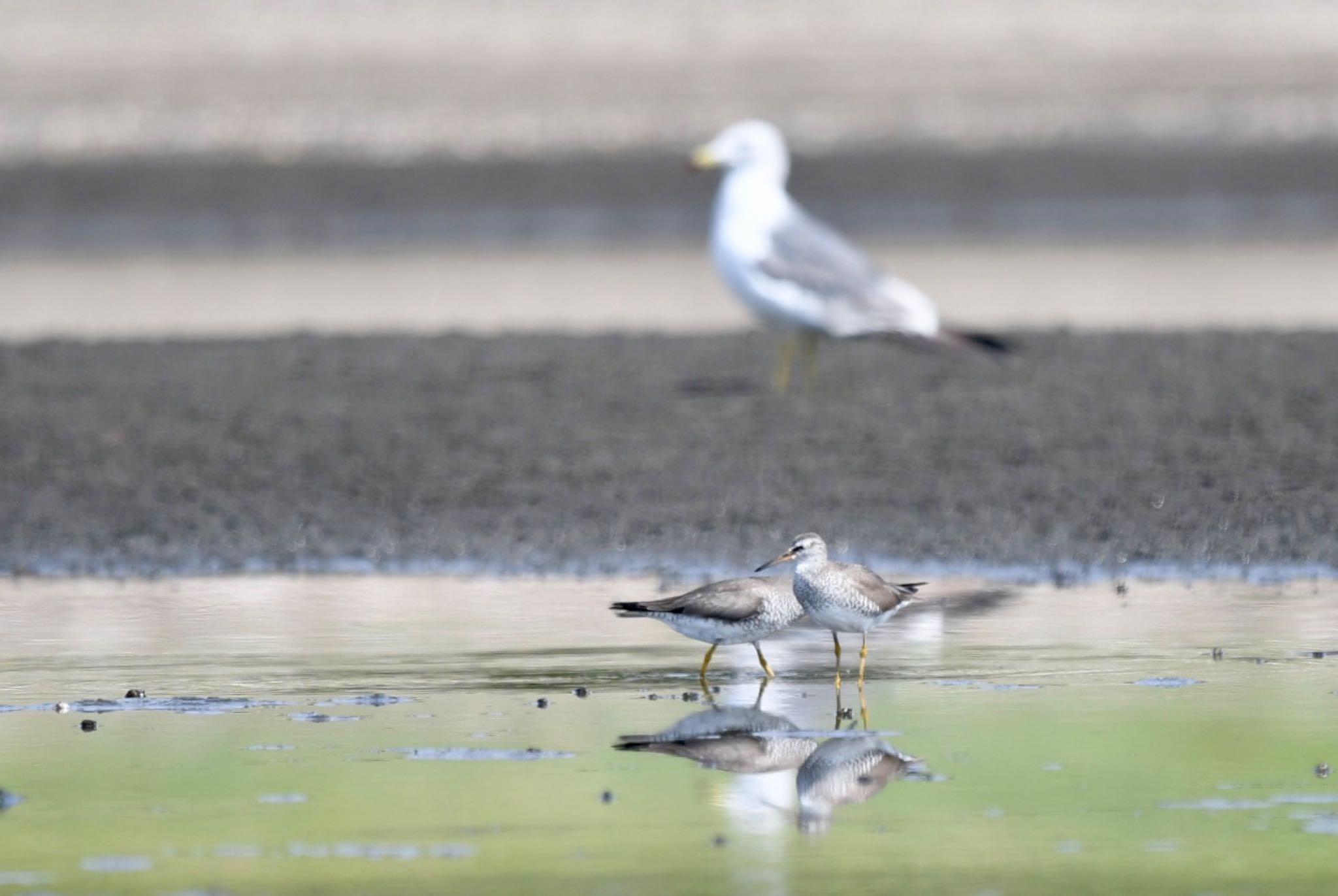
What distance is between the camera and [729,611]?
22.7 ft

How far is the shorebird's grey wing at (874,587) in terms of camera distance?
22.7 feet

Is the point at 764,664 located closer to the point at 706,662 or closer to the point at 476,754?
the point at 706,662

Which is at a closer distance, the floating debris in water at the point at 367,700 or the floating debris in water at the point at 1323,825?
the floating debris in water at the point at 1323,825

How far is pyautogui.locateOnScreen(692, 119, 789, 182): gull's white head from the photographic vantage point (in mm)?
13977

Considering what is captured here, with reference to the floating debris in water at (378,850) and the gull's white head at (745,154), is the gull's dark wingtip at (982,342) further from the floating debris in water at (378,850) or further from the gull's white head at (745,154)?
the floating debris in water at (378,850)

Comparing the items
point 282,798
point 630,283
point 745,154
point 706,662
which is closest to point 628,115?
point 630,283

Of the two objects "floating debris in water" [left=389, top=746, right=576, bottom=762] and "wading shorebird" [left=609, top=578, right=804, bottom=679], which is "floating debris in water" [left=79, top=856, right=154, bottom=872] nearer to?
"floating debris in water" [left=389, top=746, right=576, bottom=762]

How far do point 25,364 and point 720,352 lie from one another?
401 cm

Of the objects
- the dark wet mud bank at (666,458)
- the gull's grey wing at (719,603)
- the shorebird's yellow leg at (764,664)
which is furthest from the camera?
the dark wet mud bank at (666,458)

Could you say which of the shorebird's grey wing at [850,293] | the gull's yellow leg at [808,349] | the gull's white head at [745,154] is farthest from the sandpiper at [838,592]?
the gull's white head at [745,154]

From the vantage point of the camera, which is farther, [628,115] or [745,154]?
[628,115]

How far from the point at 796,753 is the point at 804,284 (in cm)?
733

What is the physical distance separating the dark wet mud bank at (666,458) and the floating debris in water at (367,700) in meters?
2.58

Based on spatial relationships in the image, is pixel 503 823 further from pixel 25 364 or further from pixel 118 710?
pixel 25 364
